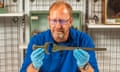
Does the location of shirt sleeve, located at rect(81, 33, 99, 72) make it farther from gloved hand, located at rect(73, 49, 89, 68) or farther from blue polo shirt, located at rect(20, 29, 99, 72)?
gloved hand, located at rect(73, 49, 89, 68)

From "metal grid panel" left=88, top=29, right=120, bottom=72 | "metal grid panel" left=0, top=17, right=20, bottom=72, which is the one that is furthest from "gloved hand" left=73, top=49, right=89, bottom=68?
"metal grid panel" left=0, top=17, right=20, bottom=72

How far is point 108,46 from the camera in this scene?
238 cm

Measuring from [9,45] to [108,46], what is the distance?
97 centimetres

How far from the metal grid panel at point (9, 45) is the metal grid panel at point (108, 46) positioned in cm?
73

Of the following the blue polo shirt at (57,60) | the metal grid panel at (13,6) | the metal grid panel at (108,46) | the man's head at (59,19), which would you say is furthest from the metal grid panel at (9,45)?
the man's head at (59,19)

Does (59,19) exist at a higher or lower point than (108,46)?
higher

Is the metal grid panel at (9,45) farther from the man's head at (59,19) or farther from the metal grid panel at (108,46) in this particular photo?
the man's head at (59,19)

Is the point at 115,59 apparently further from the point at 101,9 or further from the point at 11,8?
the point at 11,8

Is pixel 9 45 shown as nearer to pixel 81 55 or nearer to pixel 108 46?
pixel 108 46

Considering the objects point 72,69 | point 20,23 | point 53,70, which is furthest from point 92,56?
point 20,23

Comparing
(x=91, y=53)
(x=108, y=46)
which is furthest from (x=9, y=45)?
(x=91, y=53)

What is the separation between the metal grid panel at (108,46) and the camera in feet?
7.72

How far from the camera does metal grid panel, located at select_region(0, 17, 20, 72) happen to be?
2.35 m

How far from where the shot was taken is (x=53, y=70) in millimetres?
1521
